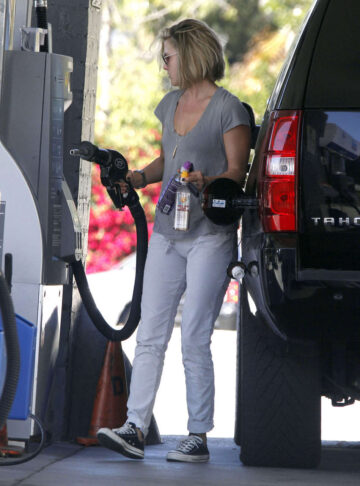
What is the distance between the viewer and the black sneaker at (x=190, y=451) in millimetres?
4672

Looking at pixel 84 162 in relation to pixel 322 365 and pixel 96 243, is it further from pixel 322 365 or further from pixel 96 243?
pixel 96 243

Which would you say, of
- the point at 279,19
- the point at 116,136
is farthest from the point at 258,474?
the point at 279,19

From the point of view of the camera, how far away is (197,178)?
456 cm

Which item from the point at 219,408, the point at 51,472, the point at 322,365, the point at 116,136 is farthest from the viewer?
the point at 116,136

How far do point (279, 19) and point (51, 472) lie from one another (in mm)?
22060

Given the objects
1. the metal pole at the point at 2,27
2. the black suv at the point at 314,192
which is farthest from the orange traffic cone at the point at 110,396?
the metal pole at the point at 2,27

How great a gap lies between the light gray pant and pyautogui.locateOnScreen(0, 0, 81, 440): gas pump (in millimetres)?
408

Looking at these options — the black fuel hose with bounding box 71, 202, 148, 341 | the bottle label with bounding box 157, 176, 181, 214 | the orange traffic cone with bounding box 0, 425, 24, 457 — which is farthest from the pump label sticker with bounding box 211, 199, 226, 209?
the orange traffic cone with bounding box 0, 425, 24, 457

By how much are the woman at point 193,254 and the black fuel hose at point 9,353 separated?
108 cm

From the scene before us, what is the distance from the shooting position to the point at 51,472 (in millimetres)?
4117

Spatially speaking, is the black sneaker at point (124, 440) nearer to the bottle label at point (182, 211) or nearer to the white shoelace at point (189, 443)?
the white shoelace at point (189, 443)

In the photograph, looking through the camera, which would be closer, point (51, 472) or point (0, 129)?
point (51, 472)

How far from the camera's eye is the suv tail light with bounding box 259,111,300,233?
12.4ft

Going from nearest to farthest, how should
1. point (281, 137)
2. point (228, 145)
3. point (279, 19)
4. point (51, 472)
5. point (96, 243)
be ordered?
point (281, 137) < point (51, 472) < point (228, 145) < point (96, 243) < point (279, 19)
